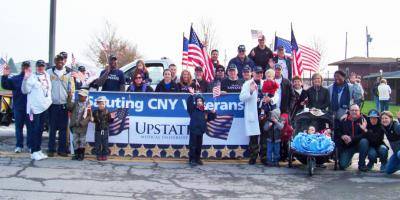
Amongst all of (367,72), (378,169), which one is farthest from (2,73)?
(367,72)

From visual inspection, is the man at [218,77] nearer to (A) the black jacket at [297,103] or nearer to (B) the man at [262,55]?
(B) the man at [262,55]

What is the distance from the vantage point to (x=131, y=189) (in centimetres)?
788

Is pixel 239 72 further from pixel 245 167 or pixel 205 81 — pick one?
pixel 245 167

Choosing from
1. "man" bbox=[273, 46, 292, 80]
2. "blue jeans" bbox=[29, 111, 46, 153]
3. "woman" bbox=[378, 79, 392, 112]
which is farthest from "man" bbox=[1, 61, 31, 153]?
"woman" bbox=[378, 79, 392, 112]

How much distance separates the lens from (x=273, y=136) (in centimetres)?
1009

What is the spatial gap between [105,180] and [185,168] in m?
1.90

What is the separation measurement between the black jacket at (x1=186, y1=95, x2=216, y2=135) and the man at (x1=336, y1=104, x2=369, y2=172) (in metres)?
2.76

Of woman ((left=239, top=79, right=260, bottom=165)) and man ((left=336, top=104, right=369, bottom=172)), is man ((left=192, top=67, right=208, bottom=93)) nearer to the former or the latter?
woman ((left=239, top=79, right=260, bottom=165))

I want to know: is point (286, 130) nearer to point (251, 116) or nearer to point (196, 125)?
point (251, 116)

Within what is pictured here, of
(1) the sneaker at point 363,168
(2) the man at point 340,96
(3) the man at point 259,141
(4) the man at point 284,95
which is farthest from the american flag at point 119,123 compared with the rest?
(1) the sneaker at point 363,168

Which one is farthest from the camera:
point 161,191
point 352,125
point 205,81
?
point 205,81

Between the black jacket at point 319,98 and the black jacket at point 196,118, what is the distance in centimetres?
234

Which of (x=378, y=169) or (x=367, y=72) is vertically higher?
(x=367, y=72)

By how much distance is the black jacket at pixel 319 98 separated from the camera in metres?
10.6
